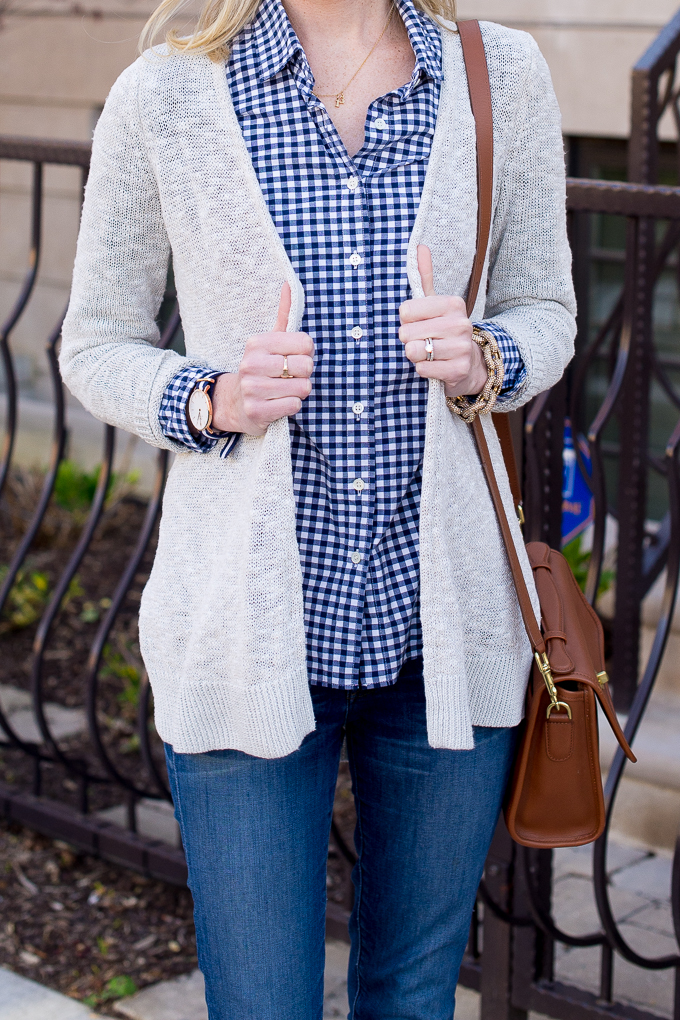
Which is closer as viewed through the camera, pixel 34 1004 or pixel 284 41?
pixel 284 41

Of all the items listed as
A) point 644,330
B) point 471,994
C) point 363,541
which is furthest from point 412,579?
point 644,330

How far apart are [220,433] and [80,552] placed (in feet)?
5.60

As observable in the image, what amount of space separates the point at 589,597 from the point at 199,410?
1.31 m

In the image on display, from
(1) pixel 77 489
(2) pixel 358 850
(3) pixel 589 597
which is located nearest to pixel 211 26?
(2) pixel 358 850

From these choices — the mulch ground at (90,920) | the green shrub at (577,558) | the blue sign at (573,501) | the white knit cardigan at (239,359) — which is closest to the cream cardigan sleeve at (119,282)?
the white knit cardigan at (239,359)

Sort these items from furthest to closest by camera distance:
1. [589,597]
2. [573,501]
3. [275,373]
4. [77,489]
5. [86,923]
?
[77,489]
[573,501]
[86,923]
[589,597]
[275,373]

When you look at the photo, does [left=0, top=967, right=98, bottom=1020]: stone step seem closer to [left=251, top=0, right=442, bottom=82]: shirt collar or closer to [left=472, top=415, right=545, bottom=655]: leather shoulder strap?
[left=472, top=415, right=545, bottom=655]: leather shoulder strap

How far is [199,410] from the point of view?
Answer: 60.4 inches

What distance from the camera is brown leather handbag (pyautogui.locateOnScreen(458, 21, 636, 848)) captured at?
1621mm

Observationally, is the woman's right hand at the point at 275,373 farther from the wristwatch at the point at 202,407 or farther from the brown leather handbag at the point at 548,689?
the brown leather handbag at the point at 548,689

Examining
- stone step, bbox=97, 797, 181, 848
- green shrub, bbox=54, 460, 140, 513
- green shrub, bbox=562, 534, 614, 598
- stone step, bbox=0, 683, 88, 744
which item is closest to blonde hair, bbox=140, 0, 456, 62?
stone step, bbox=97, 797, 181, 848

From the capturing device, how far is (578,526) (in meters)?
3.34

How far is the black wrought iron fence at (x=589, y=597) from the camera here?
237 centimetres

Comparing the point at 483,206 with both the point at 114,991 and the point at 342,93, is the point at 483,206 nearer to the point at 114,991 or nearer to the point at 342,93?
the point at 342,93
